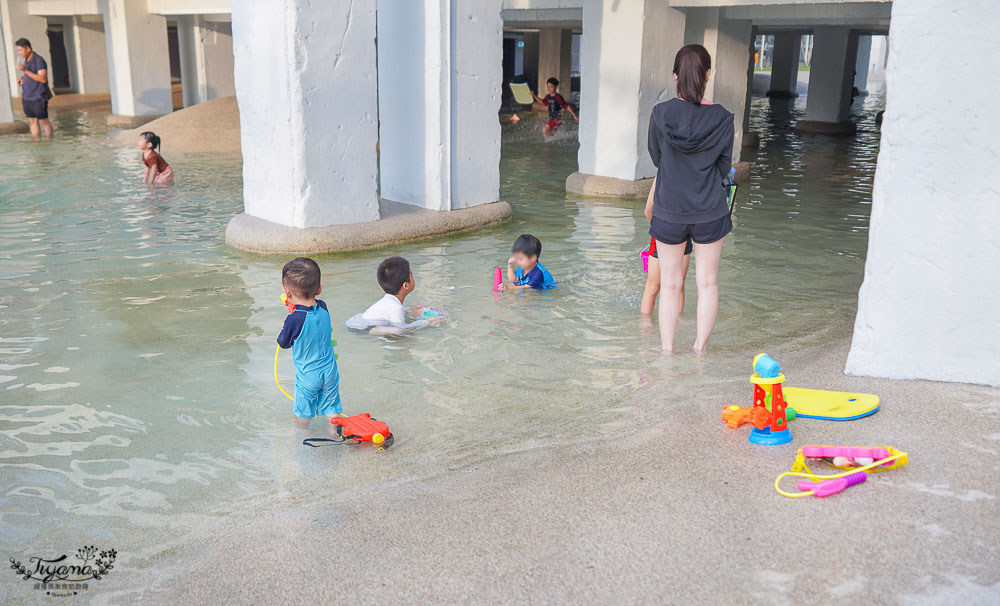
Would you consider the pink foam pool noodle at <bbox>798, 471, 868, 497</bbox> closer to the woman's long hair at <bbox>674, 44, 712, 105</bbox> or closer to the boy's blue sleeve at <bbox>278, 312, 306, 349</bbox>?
the woman's long hair at <bbox>674, 44, 712, 105</bbox>

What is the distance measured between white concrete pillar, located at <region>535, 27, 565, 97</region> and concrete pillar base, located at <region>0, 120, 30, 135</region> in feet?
45.2

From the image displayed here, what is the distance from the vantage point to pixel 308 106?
24.5 ft

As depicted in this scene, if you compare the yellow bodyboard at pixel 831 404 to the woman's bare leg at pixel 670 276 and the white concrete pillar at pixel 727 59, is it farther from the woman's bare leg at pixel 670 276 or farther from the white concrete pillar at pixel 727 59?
the white concrete pillar at pixel 727 59

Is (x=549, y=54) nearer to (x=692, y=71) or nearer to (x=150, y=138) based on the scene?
(x=150, y=138)

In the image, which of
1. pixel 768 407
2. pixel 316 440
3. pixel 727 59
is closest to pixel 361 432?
pixel 316 440

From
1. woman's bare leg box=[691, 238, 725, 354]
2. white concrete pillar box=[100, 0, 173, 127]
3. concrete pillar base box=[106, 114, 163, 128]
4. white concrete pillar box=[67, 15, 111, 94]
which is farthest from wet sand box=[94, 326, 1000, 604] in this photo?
white concrete pillar box=[67, 15, 111, 94]

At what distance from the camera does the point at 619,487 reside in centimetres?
353

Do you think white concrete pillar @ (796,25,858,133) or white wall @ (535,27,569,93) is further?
white wall @ (535,27,569,93)

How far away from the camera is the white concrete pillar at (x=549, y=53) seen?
24359 mm

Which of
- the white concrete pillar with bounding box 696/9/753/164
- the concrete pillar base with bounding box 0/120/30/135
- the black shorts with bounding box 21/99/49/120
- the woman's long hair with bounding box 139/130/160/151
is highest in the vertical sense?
the white concrete pillar with bounding box 696/9/753/164

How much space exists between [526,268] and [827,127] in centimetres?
1613

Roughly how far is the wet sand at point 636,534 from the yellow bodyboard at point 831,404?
8 centimetres

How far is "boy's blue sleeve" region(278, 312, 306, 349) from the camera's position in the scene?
3.96 m

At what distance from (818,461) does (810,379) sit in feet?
3.56
